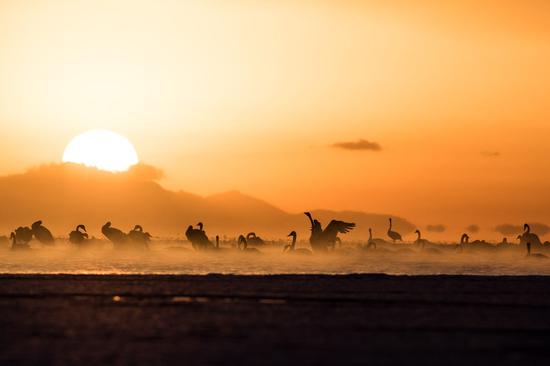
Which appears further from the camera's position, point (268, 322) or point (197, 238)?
point (197, 238)

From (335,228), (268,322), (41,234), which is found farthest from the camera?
(41,234)

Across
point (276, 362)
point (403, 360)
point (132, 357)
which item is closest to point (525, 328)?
point (403, 360)

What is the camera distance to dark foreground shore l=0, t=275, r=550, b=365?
78.9 feet

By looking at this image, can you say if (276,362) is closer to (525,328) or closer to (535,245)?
(525,328)

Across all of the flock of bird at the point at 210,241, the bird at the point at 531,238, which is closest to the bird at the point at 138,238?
the flock of bird at the point at 210,241

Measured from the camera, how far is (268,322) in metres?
30.5

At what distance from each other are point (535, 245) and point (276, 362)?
7500 cm

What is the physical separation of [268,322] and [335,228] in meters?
44.1

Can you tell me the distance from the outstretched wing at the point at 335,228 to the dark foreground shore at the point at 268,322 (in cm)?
2496

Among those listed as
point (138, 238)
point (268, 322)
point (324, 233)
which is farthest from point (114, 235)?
point (268, 322)

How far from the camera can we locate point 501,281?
50719 millimetres

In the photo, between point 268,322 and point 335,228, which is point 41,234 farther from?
point 268,322

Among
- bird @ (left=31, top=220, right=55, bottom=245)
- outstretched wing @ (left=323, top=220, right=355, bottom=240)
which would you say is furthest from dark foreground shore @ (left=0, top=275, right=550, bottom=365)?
bird @ (left=31, top=220, right=55, bottom=245)

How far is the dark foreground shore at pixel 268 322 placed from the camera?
24047 millimetres
